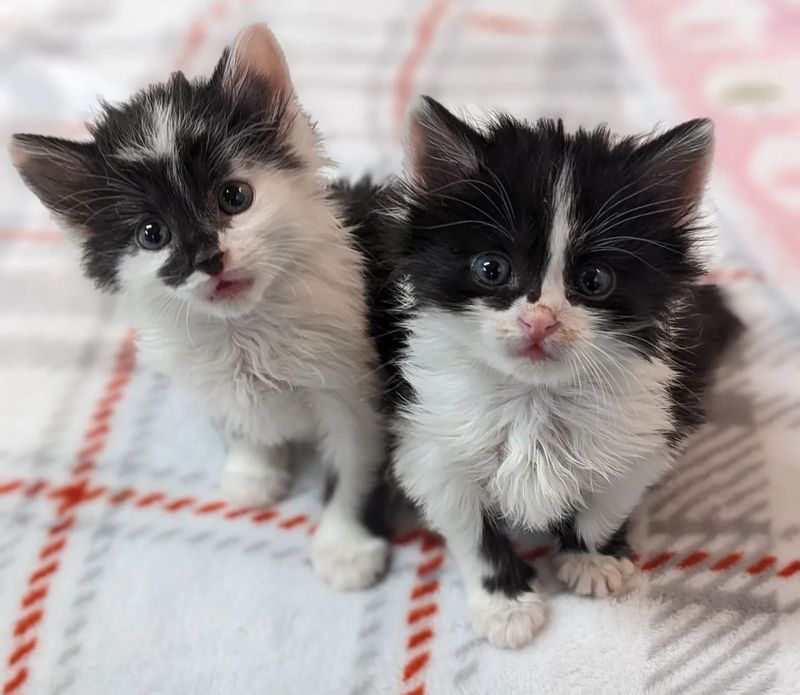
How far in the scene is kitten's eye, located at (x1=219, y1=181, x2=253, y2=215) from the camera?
1.12 meters

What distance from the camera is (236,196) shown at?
3.70ft

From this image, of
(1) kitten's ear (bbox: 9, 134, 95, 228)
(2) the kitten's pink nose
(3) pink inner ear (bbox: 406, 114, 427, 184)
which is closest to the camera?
(2) the kitten's pink nose

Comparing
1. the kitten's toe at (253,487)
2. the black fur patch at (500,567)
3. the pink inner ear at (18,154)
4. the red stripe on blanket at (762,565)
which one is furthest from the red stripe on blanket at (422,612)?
the pink inner ear at (18,154)

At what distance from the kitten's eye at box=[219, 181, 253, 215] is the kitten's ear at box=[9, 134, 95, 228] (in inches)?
7.5

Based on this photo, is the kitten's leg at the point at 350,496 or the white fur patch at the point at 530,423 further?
the kitten's leg at the point at 350,496

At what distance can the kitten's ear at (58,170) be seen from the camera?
1149mm

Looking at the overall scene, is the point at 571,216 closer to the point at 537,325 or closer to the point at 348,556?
the point at 537,325

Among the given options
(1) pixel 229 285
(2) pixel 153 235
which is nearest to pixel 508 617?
(1) pixel 229 285

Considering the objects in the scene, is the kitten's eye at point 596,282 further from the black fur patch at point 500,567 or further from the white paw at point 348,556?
the white paw at point 348,556

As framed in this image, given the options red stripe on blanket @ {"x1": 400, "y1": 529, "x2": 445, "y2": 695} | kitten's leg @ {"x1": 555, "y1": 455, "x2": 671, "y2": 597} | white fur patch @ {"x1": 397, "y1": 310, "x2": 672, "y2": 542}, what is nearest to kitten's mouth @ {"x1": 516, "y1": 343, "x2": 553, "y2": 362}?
white fur patch @ {"x1": 397, "y1": 310, "x2": 672, "y2": 542}

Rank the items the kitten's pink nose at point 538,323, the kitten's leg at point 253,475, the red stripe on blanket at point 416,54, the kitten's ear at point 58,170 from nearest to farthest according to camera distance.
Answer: the kitten's pink nose at point 538,323 → the kitten's ear at point 58,170 → the kitten's leg at point 253,475 → the red stripe on blanket at point 416,54

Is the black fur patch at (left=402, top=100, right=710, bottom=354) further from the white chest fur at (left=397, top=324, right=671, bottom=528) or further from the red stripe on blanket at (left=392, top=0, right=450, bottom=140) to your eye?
the red stripe on blanket at (left=392, top=0, right=450, bottom=140)

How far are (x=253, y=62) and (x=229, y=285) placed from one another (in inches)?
13.3

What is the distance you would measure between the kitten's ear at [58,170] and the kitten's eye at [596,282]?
2.18 ft
